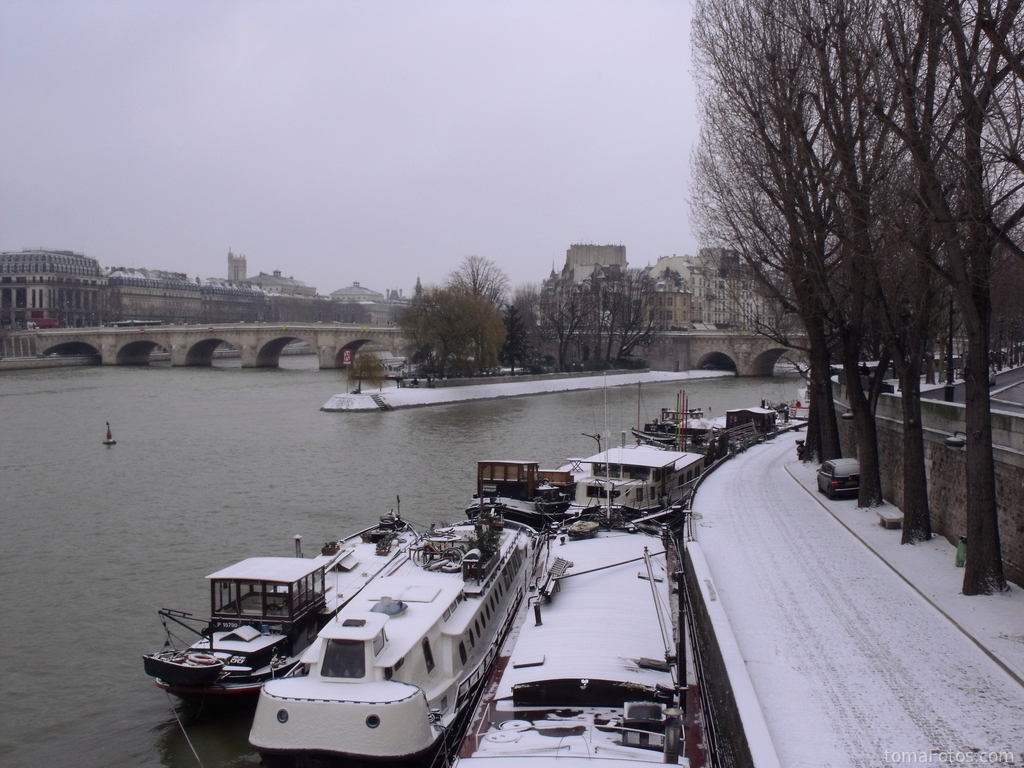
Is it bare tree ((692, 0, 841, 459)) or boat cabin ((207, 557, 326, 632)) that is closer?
boat cabin ((207, 557, 326, 632))

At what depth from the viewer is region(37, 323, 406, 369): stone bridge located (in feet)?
255

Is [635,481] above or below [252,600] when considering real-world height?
above

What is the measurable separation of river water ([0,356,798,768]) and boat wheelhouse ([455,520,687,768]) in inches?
150

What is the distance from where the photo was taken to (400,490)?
2569 cm

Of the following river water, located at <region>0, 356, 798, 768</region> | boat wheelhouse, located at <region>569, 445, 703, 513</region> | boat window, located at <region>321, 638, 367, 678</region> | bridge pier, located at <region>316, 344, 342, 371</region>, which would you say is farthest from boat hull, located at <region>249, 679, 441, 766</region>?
bridge pier, located at <region>316, 344, 342, 371</region>

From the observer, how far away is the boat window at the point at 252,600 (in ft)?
41.2

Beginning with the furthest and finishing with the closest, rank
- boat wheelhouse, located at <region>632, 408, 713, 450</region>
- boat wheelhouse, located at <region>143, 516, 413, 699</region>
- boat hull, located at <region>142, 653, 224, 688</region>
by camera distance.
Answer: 1. boat wheelhouse, located at <region>632, 408, 713, 450</region>
2. boat wheelhouse, located at <region>143, 516, 413, 699</region>
3. boat hull, located at <region>142, 653, 224, 688</region>

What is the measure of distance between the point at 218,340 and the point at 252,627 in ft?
245

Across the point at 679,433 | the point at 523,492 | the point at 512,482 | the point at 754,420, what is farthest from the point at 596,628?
the point at 754,420

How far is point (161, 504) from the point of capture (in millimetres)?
23781

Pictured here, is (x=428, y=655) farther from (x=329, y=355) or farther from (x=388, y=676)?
(x=329, y=355)

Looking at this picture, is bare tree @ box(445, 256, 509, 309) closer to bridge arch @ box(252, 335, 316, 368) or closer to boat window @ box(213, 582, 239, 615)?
bridge arch @ box(252, 335, 316, 368)

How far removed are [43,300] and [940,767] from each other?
141 meters

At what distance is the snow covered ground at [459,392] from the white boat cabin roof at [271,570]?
27668 mm
